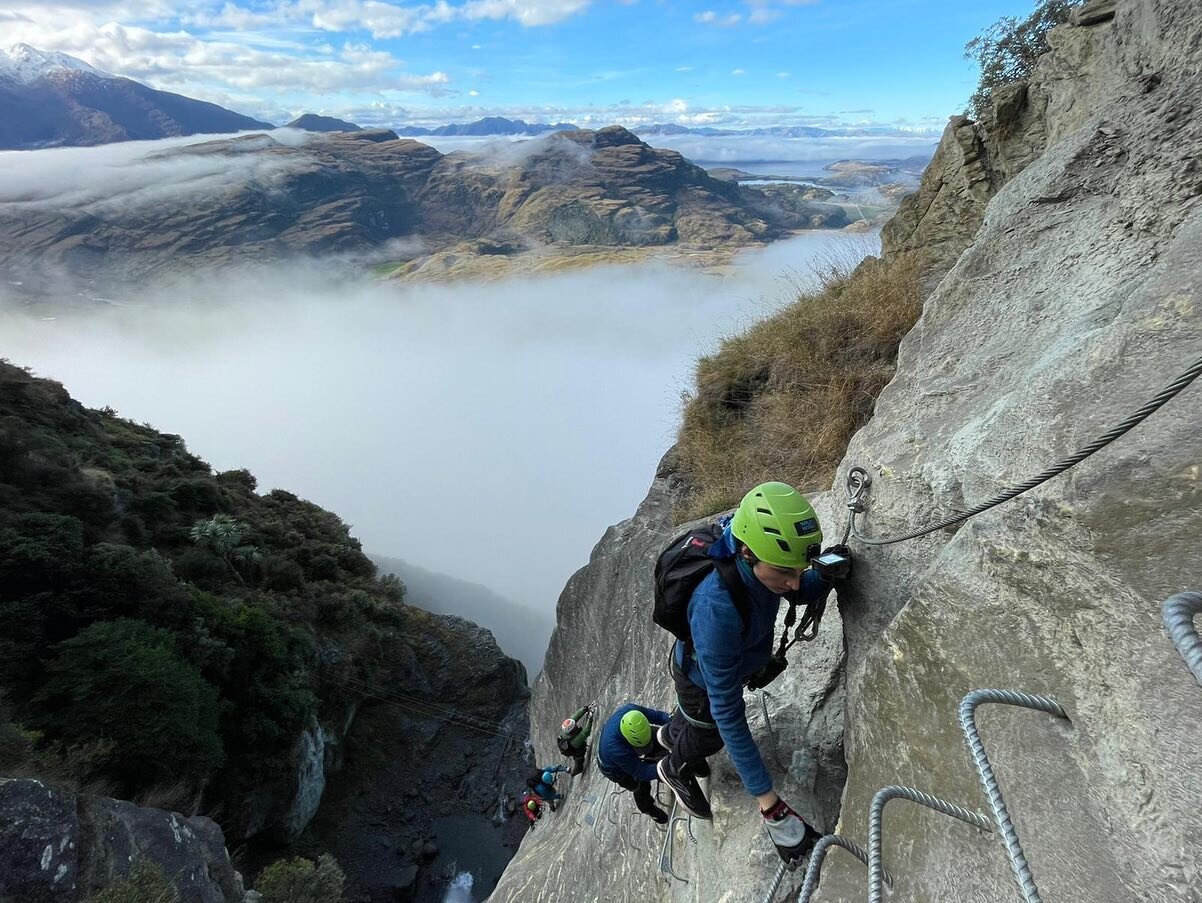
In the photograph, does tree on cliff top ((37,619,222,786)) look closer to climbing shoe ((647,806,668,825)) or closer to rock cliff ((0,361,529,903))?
rock cliff ((0,361,529,903))

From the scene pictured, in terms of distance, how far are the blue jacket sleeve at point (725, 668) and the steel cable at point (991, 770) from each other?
1.24m

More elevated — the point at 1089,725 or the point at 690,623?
the point at 1089,725

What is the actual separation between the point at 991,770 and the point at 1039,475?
1243mm

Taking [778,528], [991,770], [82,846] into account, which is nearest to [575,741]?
[778,528]

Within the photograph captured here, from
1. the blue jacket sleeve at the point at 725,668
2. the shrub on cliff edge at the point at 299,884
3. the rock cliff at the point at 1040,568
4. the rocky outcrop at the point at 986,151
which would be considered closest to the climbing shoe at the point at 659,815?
the rock cliff at the point at 1040,568

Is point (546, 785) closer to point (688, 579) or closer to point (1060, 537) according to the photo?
point (688, 579)

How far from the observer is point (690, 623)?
3.72 meters

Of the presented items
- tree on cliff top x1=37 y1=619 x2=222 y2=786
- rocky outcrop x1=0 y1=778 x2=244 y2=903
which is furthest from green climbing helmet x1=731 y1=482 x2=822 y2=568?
tree on cliff top x1=37 y1=619 x2=222 y2=786

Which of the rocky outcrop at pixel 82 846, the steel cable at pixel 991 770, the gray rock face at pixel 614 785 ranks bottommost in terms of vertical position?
the rocky outcrop at pixel 82 846

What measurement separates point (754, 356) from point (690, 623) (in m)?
8.39

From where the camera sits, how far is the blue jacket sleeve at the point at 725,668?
3553 mm

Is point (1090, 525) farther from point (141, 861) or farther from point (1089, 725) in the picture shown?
point (141, 861)

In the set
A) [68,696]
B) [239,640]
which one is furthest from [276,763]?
[68,696]

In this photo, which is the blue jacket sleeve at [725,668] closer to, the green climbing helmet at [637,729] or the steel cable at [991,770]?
the steel cable at [991,770]
